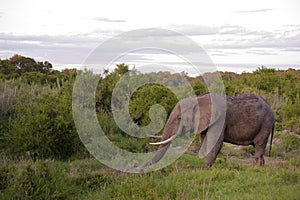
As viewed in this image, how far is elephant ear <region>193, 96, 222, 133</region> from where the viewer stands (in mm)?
8781

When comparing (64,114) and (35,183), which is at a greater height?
(64,114)

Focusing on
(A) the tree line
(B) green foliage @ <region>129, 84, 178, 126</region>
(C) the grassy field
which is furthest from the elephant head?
(B) green foliage @ <region>129, 84, 178, 126</region>

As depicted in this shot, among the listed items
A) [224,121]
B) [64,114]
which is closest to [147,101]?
[64,114]

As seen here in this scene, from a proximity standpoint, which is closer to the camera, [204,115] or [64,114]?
[204,115]

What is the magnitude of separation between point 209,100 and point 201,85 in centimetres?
829

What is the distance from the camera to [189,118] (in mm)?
8719

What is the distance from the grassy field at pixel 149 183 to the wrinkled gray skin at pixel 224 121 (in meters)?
0.76

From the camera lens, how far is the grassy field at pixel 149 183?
6449 mm

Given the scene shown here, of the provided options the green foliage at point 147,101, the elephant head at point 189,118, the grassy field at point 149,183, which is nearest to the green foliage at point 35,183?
the grassy field at point 149,183

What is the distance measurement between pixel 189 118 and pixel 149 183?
227 cm

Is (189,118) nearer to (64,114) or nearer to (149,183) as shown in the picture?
(149,183)

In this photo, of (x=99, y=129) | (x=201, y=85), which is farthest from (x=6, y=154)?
(x=201, y=85)

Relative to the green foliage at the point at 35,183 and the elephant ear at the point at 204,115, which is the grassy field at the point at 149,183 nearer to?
the green foliage at the point at 35,183

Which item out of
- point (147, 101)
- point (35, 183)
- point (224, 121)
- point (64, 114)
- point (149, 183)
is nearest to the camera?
point (35, 183)
